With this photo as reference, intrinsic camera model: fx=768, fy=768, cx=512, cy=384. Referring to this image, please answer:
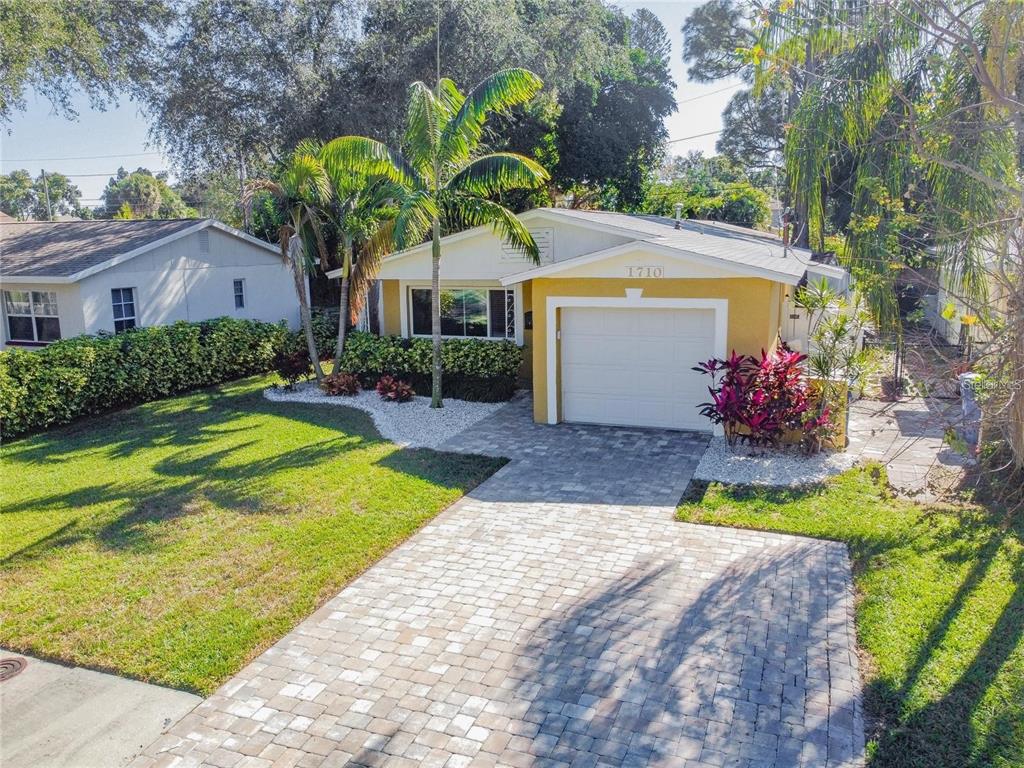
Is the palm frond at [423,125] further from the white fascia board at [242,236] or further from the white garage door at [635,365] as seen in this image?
the white fascia board at [242,236]

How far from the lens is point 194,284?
20.1 meters

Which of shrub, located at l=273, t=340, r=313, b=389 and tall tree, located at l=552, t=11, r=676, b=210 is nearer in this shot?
shrub, located at l=273, t=340, r=313, b=389

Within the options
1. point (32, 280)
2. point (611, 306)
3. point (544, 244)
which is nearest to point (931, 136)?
point (611, 306)

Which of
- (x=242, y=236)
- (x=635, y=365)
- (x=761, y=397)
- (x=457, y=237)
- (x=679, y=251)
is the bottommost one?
(x=761, y=397)

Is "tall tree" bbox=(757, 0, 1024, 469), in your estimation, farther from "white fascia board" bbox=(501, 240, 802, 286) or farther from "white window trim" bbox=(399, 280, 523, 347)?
"white window trim" bbox=(399, 280, 523, 347)

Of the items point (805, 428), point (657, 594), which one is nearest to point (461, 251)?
point (805, 428)

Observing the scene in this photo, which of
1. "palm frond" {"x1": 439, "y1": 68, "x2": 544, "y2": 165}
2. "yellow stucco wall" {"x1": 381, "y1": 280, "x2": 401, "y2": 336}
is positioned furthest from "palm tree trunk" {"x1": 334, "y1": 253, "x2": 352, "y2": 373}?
"palm frond" {"x1": 439, "y1": 68, "x2": 544, "y2": 165}

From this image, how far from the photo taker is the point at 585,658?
Answer: 610cm

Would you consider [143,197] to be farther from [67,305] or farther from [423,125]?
[423,125]

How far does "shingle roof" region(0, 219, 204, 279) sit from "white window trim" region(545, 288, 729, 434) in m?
10.9

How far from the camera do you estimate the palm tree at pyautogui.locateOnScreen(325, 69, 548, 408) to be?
43.1ft

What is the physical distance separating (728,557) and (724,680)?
2.36 meters

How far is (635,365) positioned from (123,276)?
1253 cm

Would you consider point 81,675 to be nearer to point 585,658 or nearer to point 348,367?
point 585,658
